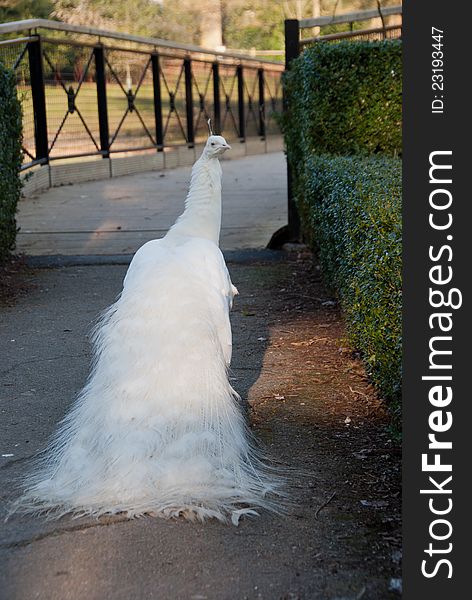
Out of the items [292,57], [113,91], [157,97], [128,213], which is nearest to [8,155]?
[292,57]

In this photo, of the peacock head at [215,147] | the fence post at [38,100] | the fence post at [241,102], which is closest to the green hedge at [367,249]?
the peacock head at [215,147]

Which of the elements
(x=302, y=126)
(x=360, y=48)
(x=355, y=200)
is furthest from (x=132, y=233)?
(x=355, y=200)

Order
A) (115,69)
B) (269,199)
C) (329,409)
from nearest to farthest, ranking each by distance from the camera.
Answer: (329,409) → (269,199) → (115,69)

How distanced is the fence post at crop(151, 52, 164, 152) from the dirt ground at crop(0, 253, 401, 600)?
11.7 meters

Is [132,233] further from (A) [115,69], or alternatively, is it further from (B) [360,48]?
(A) [115,69]

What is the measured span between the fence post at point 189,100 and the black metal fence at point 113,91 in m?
0.02

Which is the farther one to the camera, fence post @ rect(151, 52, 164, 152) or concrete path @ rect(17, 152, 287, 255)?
fence post @ rect(151, 52, 164, 152)

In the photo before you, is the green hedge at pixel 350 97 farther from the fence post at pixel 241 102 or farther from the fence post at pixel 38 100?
the fence post at pixel 241 102

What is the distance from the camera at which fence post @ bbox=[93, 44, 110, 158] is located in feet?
50.2

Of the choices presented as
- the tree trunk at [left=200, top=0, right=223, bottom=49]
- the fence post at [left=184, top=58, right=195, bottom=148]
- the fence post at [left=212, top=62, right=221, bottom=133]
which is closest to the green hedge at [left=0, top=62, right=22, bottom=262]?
the fence post at [left=184, top=58, right=195, bottom=148]

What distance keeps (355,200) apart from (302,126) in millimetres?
3136

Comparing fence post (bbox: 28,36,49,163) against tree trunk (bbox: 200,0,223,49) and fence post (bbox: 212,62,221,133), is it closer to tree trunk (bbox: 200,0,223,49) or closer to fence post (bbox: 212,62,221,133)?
fence post (bbox: 212,62,221,133)

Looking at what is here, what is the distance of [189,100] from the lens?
19.2 meters

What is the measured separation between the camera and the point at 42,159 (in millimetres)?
13617
